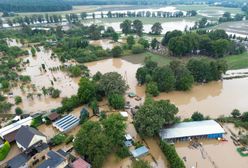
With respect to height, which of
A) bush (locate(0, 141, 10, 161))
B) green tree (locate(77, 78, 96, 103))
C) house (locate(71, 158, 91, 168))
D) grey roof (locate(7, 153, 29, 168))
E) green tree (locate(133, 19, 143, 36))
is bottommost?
bush (locate(0, 141, 10, 161))

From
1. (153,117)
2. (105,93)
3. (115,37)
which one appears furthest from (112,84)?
(115,37)

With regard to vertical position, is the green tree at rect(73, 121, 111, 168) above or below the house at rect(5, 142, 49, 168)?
above

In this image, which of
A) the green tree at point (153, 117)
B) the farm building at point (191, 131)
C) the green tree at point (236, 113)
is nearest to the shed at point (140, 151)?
the green tree at point (153, 117)

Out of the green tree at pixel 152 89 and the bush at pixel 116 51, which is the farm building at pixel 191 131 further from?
the bush at pixel 116 51

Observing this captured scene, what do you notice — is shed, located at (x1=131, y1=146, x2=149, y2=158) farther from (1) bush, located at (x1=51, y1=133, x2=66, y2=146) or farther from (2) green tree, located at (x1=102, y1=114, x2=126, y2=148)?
(1) bush, located at (x1=51, y1=133, x2=66, y2=146)

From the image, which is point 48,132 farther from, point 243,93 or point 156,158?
point 243,93

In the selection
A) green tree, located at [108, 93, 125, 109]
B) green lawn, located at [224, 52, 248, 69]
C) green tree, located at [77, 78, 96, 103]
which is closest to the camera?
green tree, located at [108, 93, 125, 109]

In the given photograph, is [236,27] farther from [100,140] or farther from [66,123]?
[100,140]

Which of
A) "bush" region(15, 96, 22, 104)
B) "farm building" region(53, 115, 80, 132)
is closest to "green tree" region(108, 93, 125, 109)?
"farm building" region(53, 115, 80, 132)
